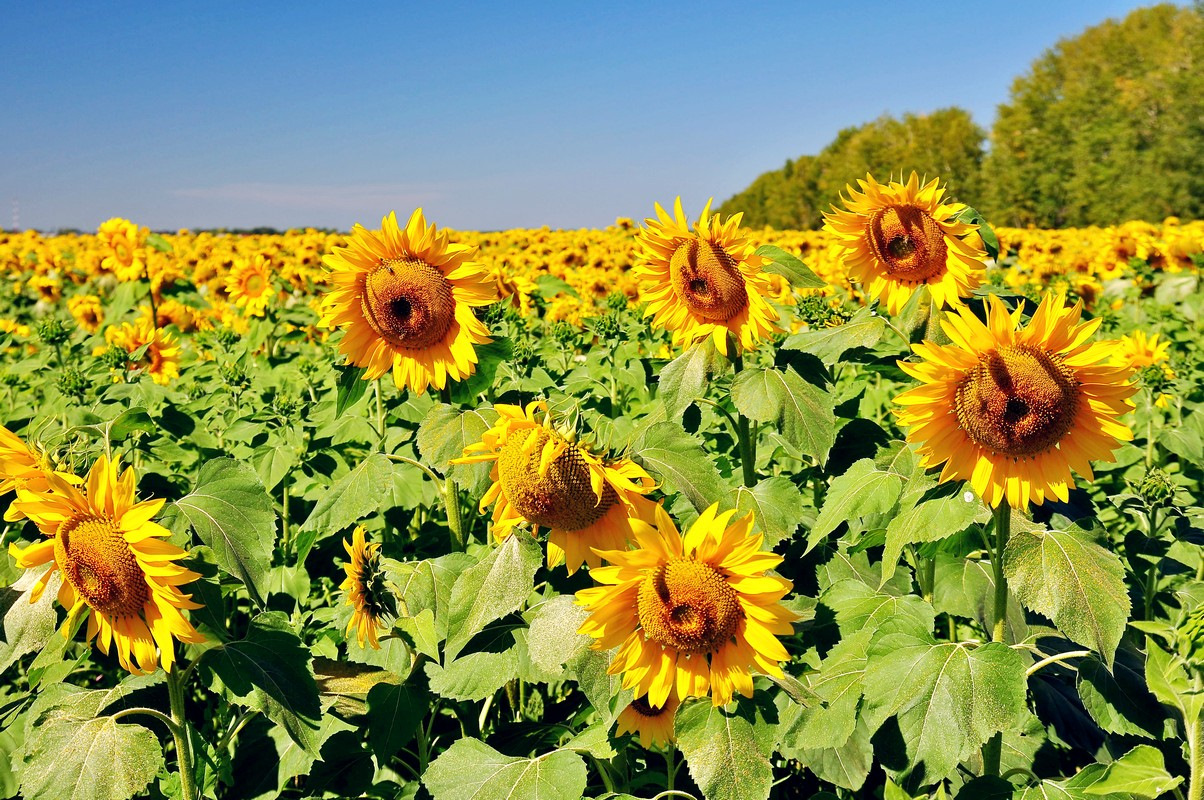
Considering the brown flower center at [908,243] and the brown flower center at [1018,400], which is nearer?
the brown flower center at [1018,400]

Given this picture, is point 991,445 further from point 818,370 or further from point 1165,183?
point 1165,183

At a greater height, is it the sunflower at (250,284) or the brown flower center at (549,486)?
the sunflower at (250,284)

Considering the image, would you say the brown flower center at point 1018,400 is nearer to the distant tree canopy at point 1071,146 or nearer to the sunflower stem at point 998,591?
the sunflower stem at point 998,591

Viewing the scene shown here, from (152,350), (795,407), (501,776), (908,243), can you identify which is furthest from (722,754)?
(152,350)

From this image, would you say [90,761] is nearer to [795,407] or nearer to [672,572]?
[672,572]

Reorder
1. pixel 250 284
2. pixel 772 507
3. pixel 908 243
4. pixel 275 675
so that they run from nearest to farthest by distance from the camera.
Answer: pixel 275 675 < pixel 772 507 < pixel 908 243 < pixel 250 284

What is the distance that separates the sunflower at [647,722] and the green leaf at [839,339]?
3.04 ft

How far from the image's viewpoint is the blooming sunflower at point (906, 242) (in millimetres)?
2531

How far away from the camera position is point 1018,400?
1.76 m

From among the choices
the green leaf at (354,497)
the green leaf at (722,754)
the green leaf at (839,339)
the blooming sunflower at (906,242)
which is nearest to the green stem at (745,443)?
the green leaf at (839,339)

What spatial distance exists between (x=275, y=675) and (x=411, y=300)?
0.99 m

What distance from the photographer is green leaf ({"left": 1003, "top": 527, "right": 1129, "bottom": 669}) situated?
171 centimetres

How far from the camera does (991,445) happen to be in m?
1.82

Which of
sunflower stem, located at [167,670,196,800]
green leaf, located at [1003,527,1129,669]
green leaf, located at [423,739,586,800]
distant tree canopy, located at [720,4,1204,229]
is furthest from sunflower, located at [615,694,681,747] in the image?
distant tree canopy, located at [720,4,1204,229]
